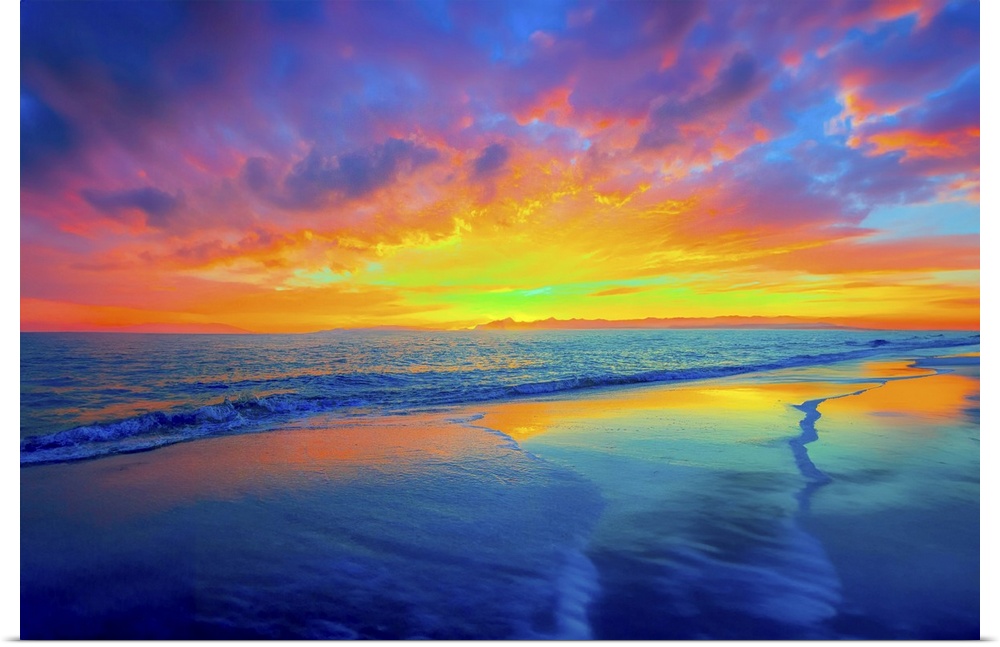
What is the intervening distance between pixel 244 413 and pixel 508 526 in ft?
30.4

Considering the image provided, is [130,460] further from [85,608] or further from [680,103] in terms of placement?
[680,103]

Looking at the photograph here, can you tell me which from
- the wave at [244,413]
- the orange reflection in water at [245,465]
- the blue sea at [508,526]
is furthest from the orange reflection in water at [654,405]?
the wave at [244,413]

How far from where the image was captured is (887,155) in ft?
24.8

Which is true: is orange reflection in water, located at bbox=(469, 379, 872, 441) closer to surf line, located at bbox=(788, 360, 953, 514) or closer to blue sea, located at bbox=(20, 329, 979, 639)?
blue sea, located at bbox=(20, 329, 979, 639)

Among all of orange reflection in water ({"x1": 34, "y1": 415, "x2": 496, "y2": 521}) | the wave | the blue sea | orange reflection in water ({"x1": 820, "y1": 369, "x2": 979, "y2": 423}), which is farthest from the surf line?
the wave

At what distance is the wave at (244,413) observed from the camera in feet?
24.3

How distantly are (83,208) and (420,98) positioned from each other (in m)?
6.60

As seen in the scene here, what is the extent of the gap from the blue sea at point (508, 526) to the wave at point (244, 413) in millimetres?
106

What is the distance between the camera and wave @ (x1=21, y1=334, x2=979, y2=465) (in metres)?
7.41

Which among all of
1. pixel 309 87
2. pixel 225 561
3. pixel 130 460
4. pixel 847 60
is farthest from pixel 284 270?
pixel 847 60

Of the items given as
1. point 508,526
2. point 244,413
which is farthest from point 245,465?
point 244,413

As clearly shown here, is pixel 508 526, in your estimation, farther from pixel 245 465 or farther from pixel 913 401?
pixel 913 401

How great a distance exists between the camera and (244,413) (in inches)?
424

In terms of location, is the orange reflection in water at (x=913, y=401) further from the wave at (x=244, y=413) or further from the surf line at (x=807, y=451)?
the wave at (x=244, y=413)
